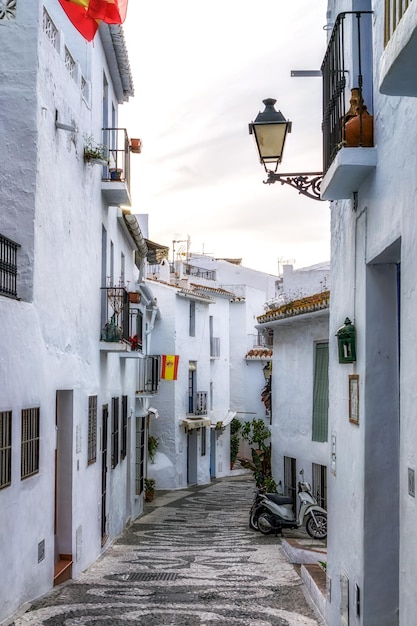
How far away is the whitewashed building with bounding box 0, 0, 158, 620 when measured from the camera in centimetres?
891

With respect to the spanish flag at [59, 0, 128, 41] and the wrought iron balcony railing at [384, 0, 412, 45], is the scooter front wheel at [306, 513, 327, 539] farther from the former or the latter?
the wrought iron balcony railing at [384, 0, 412, 45]

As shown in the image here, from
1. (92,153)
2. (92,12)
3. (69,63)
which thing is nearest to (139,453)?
(92,153)

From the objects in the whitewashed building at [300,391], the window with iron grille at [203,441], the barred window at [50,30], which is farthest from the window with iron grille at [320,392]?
the window with iron grille at [203,441]

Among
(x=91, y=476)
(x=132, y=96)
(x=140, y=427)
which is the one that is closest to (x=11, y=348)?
(x=91, y=476)

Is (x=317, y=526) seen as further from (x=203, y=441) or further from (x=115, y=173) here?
(x=203, y=441)

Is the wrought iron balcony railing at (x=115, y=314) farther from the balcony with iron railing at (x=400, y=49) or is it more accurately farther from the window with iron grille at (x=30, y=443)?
the balcony with iron railing at (x=400, y=49)

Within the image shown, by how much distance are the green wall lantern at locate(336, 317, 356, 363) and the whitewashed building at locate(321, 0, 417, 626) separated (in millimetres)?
19

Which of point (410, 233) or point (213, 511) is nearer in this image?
point (410, 233)

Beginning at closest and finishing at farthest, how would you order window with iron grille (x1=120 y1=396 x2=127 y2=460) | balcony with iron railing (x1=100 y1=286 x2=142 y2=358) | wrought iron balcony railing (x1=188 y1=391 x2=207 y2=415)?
1. balcony with iron railing (x1=100 y1=286 x2=142 y2=358)
2. window with iron grille (x1=120 y1=396 x2=127 y2=460)
3. wrought iron balcony railing (x1=188 y1=391 x2=207 y2=415)

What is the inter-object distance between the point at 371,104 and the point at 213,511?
798 inches

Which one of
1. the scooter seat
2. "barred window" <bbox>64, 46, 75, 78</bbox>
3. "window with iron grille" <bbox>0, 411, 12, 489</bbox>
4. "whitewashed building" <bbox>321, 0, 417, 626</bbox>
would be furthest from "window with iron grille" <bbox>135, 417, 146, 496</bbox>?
"whitewashed building" <bbox>321, 0, 417, 626</bbox>

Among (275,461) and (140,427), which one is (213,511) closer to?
(140,427)

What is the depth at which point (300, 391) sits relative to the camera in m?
18.0

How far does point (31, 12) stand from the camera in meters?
9.89
